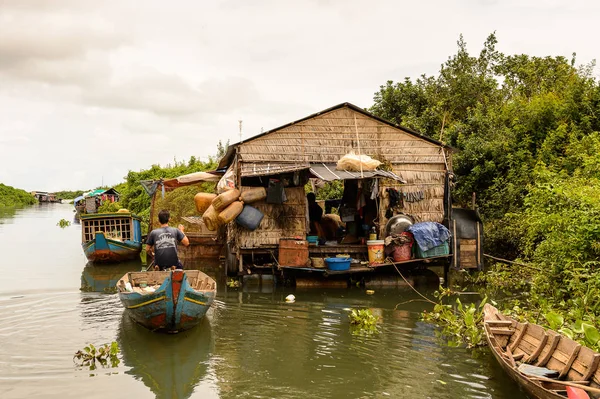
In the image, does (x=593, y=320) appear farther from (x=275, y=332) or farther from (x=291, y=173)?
(x=291, y=173)

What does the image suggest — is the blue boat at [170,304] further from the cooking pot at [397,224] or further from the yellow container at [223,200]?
the cooking pot at [397,224]

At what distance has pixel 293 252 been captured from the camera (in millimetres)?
12195

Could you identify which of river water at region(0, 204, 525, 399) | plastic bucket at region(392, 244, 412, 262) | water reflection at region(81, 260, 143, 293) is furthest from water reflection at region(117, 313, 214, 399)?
plastic bucket at region(392, 244, 412, 262)

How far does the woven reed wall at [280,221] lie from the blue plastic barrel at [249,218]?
0.82 feet

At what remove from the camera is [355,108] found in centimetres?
1329

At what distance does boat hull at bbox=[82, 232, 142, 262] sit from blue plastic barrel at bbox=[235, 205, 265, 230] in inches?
240

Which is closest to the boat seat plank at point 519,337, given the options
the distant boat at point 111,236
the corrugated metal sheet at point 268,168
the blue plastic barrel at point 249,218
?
the corrugated metal sheet at point 268,168

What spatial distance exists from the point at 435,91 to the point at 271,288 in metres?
13.3

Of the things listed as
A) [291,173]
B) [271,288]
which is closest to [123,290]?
[271,288]

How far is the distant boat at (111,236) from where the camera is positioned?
16734mm

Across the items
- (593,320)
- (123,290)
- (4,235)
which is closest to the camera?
(593,320)

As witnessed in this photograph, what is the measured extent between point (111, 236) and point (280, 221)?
25.7ft

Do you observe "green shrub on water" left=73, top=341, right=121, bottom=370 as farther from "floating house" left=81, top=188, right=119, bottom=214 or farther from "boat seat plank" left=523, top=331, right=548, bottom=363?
"floating house" left=81, top=188, right=119, bottom=214

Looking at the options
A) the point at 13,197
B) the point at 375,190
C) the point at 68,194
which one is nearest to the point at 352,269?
the point at 375,190
